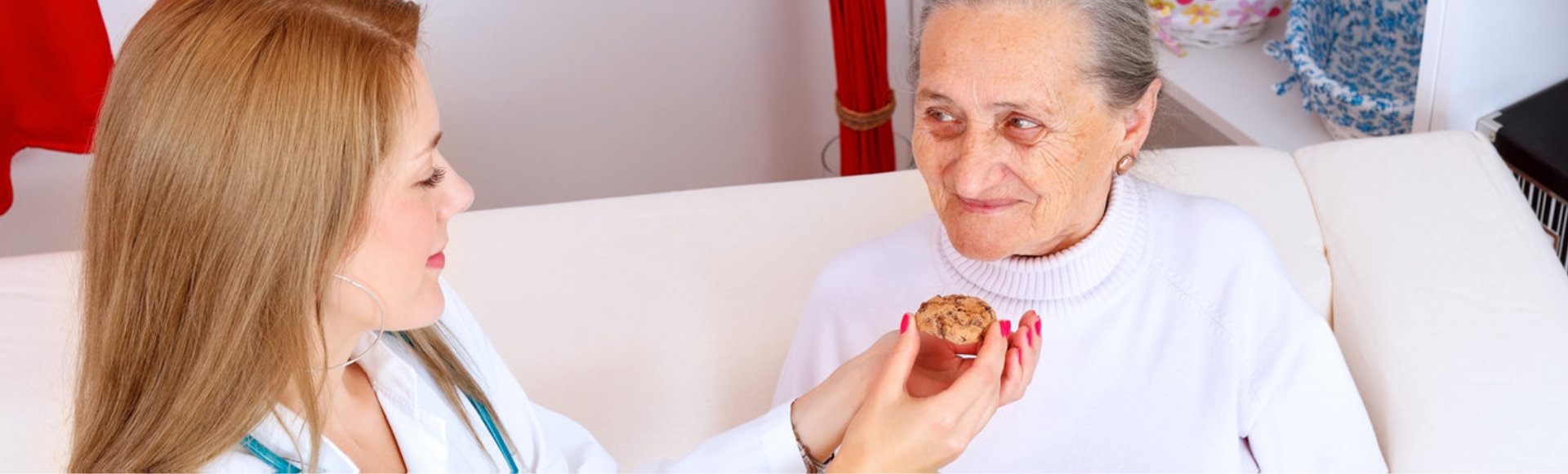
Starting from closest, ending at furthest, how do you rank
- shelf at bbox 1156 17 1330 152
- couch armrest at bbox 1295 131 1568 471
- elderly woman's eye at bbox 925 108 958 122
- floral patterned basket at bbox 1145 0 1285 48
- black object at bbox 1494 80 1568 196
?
elderly woman's eye at bbox 925 108 958 122, couch armrest at bbox 1295 131 1568 471, black object at bbox 1494 80 1568 196, shelf at bbox 1156 17 1330 152, floral patterned basket at bbox 1145 0 1285 48

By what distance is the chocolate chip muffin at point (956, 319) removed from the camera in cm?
136

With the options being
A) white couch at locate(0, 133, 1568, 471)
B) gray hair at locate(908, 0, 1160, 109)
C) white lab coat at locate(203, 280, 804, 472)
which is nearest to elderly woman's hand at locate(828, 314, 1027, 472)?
white lab coat at locate(203, 280, 804, 472)

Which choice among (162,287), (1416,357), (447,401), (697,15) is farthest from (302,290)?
(697,15)

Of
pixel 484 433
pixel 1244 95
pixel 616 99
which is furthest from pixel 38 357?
pixel 1244 95

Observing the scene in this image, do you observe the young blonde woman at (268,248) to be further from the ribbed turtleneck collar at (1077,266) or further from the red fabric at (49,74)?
the red fabric at (49,74)

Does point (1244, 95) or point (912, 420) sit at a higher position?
point (912, 420)

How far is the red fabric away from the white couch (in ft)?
2.90

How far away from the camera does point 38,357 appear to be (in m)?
1.95

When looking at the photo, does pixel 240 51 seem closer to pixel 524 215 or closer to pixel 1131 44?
pixel 1131 44

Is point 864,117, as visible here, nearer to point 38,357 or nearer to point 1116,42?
point 1116,42

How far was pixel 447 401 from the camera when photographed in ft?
4.88

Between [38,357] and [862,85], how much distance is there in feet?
5.97

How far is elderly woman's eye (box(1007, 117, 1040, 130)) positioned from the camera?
1.44 meters

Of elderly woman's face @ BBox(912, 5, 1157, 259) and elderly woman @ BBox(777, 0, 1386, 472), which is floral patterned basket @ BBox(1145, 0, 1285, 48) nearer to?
elderly woman @ BBox(777, 0, 1386, 472)
